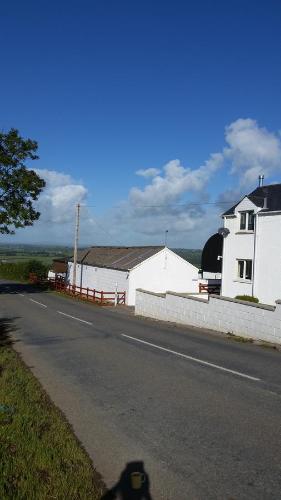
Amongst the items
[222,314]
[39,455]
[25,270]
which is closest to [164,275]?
[222,314]

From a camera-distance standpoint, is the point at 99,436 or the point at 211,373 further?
the point at 211,373

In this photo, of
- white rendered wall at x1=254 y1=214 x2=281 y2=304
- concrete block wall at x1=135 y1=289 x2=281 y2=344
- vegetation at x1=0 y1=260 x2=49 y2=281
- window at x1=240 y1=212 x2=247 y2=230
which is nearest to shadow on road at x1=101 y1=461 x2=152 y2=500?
concrete block wall at x1=135 y1=289 x2=281 y2=344

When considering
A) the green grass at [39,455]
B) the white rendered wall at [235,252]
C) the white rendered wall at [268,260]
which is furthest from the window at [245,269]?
the green grass at [39,455]

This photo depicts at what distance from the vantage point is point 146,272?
38.2 meters

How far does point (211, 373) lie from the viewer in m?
10.9

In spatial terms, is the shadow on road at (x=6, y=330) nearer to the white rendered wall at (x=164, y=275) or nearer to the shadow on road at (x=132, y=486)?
the shadow on road at (x=132, y=486)

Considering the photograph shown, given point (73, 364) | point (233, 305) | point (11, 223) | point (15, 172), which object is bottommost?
point (73, 364)

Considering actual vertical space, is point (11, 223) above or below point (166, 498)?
above

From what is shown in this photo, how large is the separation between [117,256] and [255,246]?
19.5m

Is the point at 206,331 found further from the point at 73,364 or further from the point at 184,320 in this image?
the point at 73,364

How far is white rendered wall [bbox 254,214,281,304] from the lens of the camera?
83.6ft

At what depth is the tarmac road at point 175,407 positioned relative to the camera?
18.3ft

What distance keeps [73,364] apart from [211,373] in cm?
356

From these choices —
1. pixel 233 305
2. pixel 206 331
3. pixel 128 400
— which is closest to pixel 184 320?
pixel 206 331
